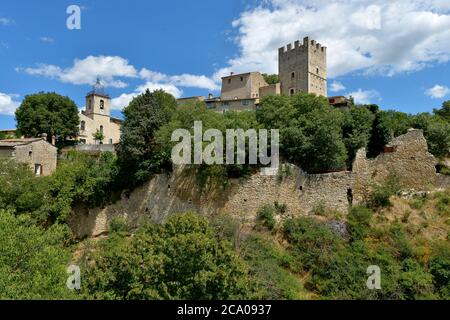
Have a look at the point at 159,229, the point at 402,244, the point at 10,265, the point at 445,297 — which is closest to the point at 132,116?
the point at 159,229

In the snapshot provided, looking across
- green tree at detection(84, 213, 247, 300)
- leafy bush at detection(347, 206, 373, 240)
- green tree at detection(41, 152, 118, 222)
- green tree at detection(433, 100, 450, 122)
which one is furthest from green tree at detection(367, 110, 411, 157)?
green tree at detection(41, 152, 118, 222)

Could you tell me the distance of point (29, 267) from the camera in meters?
15.3

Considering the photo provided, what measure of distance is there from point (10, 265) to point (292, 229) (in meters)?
13.7

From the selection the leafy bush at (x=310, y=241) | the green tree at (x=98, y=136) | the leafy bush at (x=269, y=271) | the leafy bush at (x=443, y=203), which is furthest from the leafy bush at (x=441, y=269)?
the green tree at (x=98, y=136)

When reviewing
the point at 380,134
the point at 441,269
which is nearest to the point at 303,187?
the point at 380,134

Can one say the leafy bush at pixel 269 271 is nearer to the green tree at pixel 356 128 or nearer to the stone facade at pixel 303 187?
the stone facade at pixel 303 187

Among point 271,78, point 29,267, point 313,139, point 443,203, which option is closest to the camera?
point 29,267

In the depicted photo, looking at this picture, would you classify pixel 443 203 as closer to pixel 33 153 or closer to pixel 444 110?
pixel 444 110

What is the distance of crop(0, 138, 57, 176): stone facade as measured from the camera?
3033 centimetres

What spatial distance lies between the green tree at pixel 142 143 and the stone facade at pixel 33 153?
8.71 m

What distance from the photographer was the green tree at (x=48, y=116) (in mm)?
40500

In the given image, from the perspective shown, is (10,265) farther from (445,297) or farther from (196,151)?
(445,297)

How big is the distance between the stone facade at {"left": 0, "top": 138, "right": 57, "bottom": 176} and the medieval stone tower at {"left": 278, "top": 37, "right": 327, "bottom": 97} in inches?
1104

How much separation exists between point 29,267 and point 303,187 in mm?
15098
